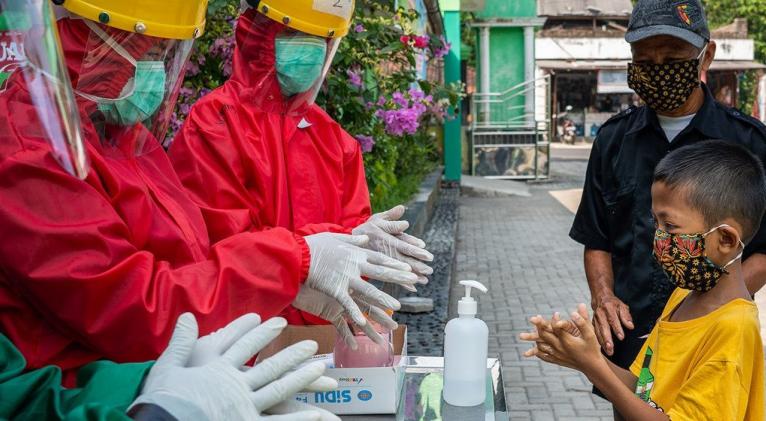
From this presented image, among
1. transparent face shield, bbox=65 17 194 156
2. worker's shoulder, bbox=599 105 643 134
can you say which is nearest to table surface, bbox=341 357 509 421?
transparent face shield, bbox=65 17 194 156

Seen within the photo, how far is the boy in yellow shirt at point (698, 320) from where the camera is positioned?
188cm

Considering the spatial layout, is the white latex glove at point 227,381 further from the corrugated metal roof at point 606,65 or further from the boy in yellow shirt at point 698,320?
the corrugated metal roof at point 606,65

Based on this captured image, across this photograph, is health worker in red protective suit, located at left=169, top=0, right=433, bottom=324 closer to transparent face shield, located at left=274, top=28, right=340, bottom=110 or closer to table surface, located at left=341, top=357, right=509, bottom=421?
transparent face shield, located at left=274, top=28, right=340, bottom=110

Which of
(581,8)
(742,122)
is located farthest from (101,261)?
(581,8)

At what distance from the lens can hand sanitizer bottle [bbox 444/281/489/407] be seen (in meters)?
2.11

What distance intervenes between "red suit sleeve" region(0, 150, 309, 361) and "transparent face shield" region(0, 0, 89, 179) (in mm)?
171

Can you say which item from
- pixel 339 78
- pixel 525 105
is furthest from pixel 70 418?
pixel 525 105

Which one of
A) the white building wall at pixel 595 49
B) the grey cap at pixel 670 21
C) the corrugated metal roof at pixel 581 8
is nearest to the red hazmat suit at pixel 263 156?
the grey cap at pixel 670 21

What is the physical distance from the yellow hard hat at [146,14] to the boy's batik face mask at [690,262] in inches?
48.9

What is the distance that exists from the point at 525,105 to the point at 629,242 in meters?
16.1

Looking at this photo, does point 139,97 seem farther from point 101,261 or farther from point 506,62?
point 506,62

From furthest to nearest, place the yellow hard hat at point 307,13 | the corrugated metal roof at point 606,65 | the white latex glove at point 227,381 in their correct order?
the corrugated metal roof at point 606,65 < the yellow hard hat at point 307,13 < the white latex glove at point 227,381

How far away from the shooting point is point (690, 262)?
2014 mm

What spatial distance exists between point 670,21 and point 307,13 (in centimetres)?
114
